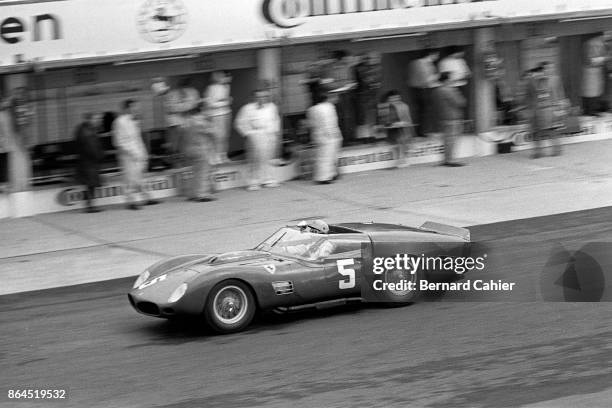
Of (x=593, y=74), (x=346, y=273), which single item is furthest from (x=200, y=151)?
(x=593, y=74)

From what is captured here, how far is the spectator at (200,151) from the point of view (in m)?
17.7

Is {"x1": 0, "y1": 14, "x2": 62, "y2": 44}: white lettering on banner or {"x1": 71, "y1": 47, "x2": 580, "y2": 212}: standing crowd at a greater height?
{"x1": 0, "y1": 14, "x2": 62, "y2": 44}: white lettering on banner

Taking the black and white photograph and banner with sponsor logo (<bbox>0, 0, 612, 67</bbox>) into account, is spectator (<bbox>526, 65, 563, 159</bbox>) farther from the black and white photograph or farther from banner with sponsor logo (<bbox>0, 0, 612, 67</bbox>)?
banner with sponsor logo (<bbox>0, 0, 612, 67</bbox>)

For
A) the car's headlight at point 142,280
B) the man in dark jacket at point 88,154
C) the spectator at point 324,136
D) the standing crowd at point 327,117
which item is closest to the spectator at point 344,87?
the standing crowd at point 327,117

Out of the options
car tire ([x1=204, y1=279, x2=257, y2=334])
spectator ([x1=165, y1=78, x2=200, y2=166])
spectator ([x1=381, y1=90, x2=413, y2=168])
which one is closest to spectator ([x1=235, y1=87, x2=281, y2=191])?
spectator ([x1=165, y1=78, x2=200, y2=166])

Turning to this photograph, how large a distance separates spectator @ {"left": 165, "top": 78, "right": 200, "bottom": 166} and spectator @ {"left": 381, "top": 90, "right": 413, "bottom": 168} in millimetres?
3518

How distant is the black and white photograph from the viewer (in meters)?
9.32

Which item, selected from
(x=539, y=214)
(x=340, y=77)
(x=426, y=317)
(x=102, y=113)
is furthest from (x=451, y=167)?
(x=426, y=317)

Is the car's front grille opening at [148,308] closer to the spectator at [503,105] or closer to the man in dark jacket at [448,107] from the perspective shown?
the man in dark jacket at [448,107]

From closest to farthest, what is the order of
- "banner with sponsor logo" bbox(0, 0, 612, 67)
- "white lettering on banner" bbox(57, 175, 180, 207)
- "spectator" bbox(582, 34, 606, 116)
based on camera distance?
1. "banner with sponsor logo" bbox(0, 0, 612, 67)
2. "white lettering on banner" bbox(57, 175, 180, 207)
3. "spectator" bbox(582, 34, 606, 116)

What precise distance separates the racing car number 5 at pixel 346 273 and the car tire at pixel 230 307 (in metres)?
0.93

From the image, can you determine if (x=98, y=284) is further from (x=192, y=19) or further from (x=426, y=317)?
(x=192, y=19)

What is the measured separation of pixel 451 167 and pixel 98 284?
29.3ft

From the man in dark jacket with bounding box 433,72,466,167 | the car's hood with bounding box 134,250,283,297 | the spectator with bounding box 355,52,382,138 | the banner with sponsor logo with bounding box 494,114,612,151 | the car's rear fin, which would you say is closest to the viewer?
the car's hood with bounding box 134,250,283,297
